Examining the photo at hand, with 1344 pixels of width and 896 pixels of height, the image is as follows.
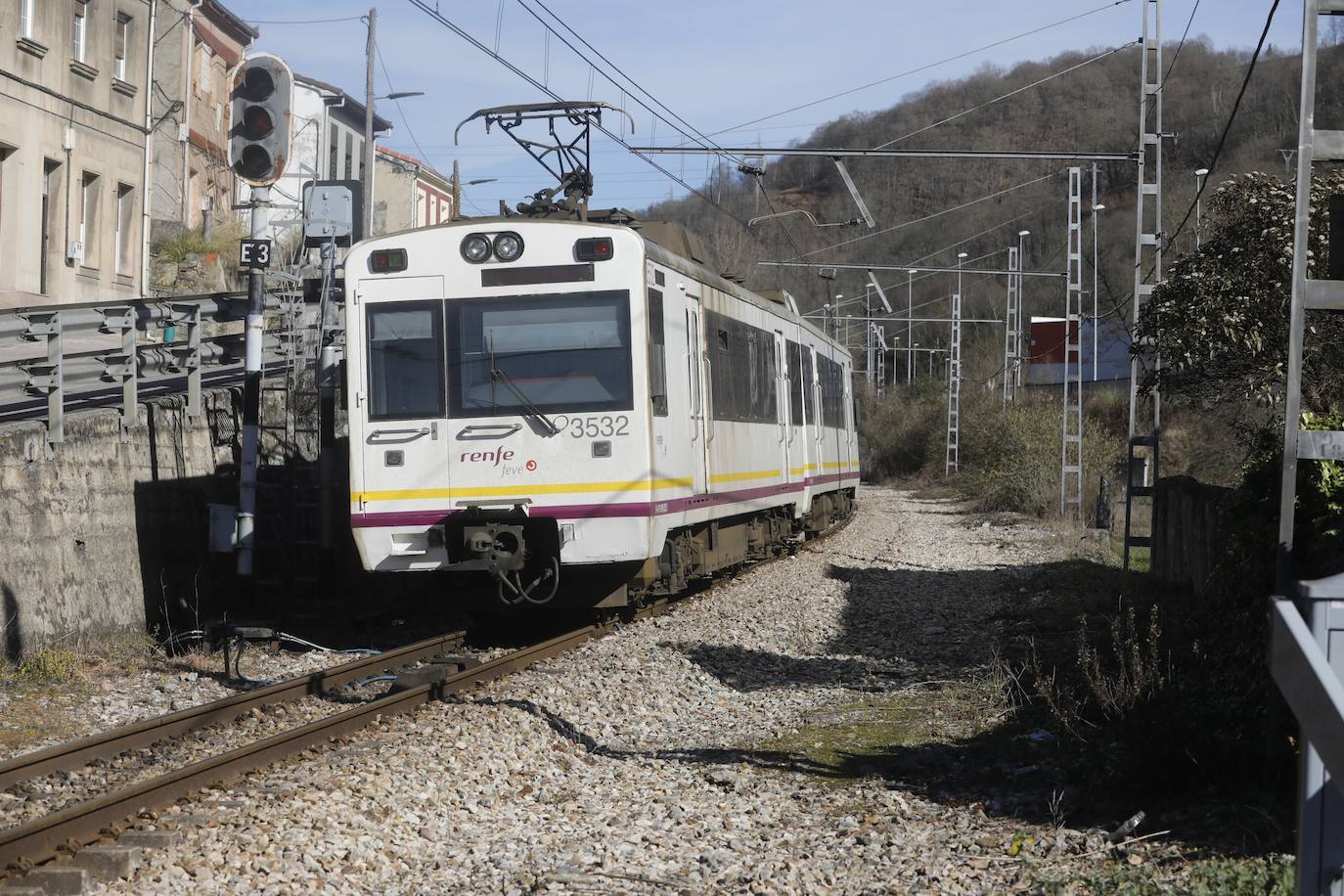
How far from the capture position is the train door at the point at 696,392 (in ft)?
39.5

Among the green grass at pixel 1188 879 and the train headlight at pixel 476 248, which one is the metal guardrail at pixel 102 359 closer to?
the train headlight at pixel 476 248

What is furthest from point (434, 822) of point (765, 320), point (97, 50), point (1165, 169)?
point (1165, 169)

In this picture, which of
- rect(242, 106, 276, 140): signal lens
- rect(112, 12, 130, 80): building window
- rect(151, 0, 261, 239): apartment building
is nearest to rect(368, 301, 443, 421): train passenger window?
rect(242, 106, 276, 140): signal lens

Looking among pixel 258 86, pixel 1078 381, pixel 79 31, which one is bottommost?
pixel 1078 381

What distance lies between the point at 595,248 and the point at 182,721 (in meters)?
4.77

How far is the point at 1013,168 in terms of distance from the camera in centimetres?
8369

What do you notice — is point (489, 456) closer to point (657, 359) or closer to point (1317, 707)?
point (657, 359)

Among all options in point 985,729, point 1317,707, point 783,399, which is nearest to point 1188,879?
point 1317,707

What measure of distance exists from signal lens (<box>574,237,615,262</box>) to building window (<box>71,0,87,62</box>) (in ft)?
44.5

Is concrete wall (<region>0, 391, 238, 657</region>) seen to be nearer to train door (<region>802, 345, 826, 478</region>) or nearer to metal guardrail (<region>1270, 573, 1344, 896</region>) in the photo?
train door (<region>802, 345, 826, 478</region>)

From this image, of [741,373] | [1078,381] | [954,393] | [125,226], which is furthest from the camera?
[954,393]

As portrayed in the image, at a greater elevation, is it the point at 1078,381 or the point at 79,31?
the point at 79,31

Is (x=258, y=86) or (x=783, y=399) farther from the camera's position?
(x=783, y=399)

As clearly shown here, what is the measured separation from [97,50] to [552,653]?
1545 centimetres
